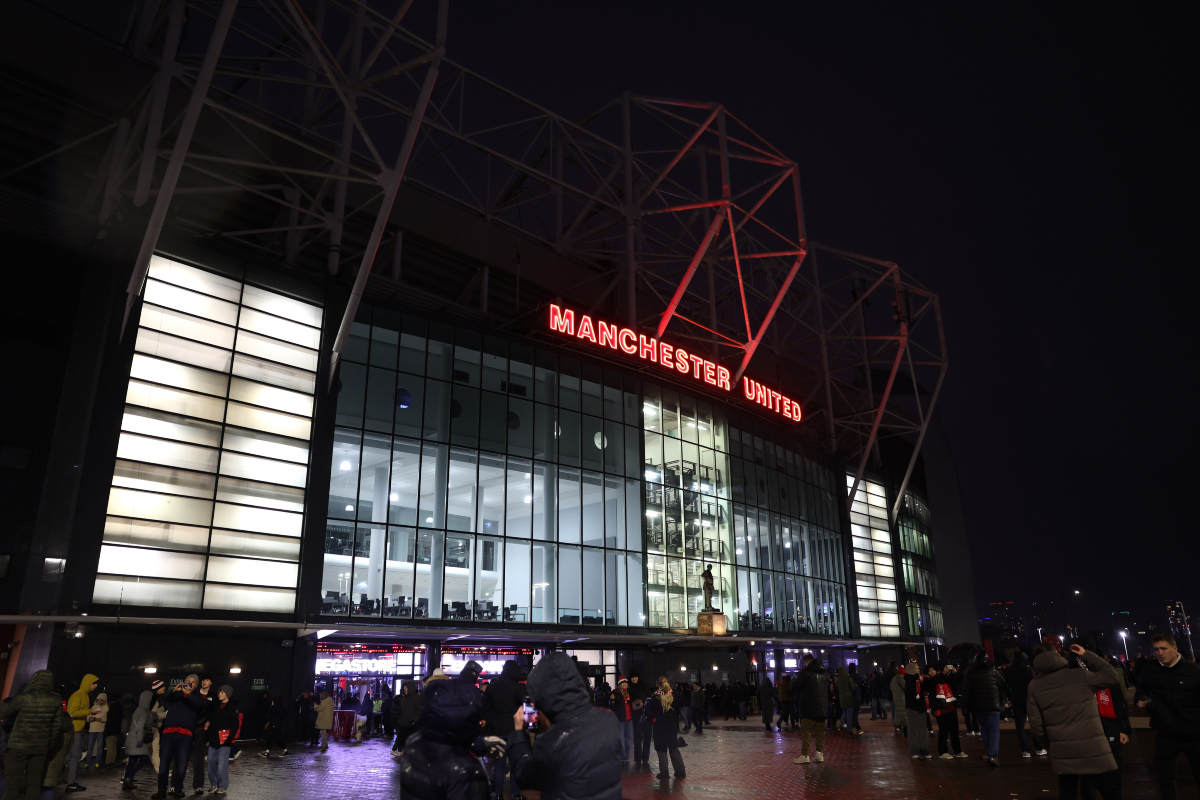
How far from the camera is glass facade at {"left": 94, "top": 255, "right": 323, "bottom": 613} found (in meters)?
21.6

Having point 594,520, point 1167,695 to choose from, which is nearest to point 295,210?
point 594,520

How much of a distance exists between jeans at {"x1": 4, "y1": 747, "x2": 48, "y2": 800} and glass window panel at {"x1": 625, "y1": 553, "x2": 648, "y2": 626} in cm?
2443

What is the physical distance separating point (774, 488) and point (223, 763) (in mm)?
32586

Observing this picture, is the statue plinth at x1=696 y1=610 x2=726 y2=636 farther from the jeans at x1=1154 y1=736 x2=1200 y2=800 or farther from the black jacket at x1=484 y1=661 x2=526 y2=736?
the jeans at x1=1154 y1=736 x2=1200 y2=800

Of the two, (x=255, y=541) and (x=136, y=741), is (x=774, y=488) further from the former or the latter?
(x=136, y=741)

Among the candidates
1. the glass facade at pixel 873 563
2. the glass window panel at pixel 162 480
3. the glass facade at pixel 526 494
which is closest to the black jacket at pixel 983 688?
the glass facade at pixel 526 494

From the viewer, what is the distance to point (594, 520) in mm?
31312

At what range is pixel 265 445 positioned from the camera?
2422 centimetres

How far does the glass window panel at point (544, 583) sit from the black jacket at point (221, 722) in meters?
16.6

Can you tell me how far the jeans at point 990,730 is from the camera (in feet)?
40.4

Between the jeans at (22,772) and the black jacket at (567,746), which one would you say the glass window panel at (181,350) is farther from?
the black jacket at (567,746)

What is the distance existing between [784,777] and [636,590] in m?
19.9

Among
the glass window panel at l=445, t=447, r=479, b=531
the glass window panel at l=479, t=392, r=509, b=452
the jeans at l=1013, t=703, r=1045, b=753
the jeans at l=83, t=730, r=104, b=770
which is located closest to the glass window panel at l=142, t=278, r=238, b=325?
the glass window panel at l=445, t=447, r=479, b=531

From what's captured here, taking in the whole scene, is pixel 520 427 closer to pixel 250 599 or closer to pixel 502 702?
pixel 250 599
